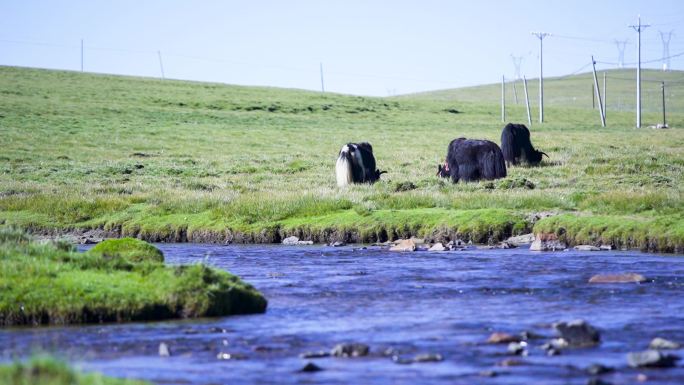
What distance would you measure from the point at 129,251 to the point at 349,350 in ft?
25.2

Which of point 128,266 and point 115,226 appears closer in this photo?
point 128,266

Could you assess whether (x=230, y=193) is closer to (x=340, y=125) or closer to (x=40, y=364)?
(x=40, y=364)

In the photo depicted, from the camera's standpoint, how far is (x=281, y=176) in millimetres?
45500

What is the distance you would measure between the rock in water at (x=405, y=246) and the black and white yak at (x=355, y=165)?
12309mm

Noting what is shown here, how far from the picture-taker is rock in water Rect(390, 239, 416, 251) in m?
26.2

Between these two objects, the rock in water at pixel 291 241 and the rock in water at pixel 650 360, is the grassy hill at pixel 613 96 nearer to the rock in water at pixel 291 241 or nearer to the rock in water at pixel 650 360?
the rock in water at pixel 291 241

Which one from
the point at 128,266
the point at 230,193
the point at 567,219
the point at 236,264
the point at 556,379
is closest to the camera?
the point at 556,379

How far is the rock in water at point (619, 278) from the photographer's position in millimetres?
18891

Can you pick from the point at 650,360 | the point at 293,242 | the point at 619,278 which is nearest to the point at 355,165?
the point at 293,242

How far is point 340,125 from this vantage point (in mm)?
82500

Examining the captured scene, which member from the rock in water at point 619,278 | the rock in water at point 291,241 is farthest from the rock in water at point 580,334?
the rock in water at point 291,241

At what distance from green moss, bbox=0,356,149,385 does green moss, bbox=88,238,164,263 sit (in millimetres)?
8510

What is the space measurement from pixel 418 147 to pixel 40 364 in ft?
175

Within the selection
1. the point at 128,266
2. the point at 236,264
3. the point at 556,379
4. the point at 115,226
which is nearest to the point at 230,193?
A: the point at 115,226
